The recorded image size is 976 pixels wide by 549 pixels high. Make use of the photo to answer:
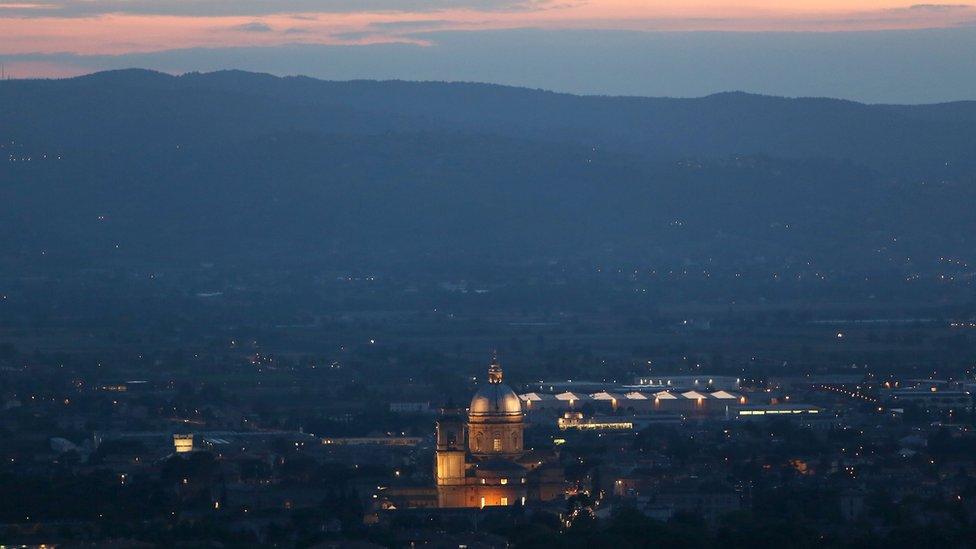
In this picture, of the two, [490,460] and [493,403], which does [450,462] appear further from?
[493,403]

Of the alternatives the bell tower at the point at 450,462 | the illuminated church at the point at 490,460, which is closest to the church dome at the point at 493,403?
the illuminated church at the point at 490,460

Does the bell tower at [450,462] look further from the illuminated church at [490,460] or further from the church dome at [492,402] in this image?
the church dome at [492,402]

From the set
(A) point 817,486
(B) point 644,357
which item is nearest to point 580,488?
(A) point 817,486

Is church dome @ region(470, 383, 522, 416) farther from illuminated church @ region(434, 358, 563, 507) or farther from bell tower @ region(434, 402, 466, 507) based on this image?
bell tower @ region(434, 402, 466, 507)

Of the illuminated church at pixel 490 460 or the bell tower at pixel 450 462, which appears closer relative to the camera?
the bell tower at pixel 450 462

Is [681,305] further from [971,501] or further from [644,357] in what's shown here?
[971,501]

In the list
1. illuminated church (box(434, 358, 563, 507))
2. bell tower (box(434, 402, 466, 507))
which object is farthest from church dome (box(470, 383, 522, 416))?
bell tower (box(434, 402, 466, 507))

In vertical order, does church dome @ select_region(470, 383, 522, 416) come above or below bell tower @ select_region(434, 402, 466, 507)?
above

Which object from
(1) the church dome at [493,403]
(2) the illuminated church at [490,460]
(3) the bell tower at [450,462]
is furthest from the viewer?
(1) the church dome at [493,403]

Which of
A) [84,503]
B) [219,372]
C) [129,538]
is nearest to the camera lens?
[129,538]
